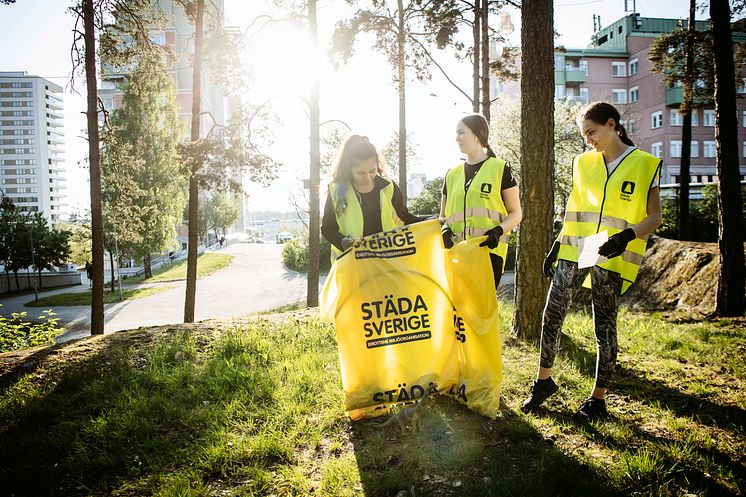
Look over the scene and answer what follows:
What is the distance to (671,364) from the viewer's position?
14.3 ft

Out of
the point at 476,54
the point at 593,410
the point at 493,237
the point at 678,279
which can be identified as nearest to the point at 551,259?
the point at 493,237

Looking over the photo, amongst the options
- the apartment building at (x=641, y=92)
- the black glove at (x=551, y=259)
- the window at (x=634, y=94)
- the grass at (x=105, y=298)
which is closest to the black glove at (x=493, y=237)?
the black glove at (x=551, y=259)

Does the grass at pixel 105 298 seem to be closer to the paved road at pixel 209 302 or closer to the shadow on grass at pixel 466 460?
the paved road at pixel 209 302

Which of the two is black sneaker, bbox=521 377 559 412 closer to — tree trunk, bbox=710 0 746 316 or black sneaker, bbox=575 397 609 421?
black sneaker, bbox=575 397 609 421

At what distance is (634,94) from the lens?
1693 inches

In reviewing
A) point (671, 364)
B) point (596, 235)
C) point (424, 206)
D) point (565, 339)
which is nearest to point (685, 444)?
point (596, 235)

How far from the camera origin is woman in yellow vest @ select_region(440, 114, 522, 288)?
134 inches

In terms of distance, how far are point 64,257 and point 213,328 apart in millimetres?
42331

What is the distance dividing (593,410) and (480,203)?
169 centimetres

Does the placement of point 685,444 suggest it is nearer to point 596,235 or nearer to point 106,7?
point 596,235

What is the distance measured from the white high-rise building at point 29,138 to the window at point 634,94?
300 ft

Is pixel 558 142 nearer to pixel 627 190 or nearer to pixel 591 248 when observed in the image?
pixel 627 190

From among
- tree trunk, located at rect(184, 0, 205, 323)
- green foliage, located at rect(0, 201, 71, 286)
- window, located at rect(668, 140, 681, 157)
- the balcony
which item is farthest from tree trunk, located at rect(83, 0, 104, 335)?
window, located at rect(668, 140, 681, 157)

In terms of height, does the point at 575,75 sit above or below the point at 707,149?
above
